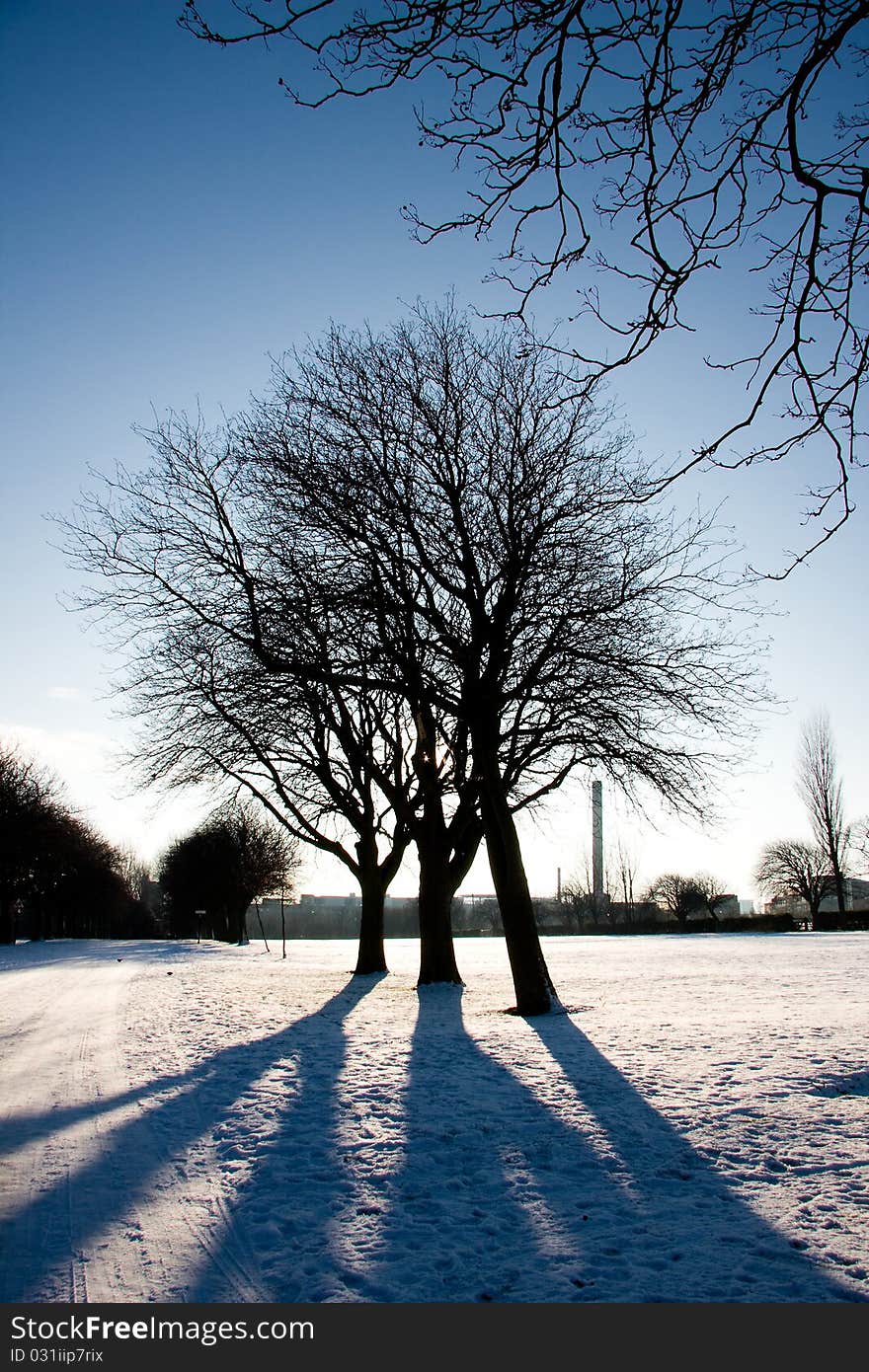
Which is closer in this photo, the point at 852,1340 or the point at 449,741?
Result: the point at 852,1340

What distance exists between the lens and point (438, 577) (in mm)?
12211

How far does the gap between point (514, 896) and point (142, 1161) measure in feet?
25.3

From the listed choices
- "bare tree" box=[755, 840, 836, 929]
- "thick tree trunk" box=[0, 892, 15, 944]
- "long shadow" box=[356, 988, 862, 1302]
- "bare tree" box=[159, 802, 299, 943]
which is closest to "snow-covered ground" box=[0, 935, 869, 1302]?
"long shadow" box=[356, 988, 862, 1302]

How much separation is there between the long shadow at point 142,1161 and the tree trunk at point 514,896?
10.6ft

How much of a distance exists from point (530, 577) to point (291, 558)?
339 centimetres

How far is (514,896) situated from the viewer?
1234cm

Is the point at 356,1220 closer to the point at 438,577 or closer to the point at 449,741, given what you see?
the point at 438,577

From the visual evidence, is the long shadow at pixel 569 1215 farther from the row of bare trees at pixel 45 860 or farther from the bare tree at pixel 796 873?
the bare tree at pixel 796 873

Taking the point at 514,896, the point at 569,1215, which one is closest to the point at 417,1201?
the point at 569,1215

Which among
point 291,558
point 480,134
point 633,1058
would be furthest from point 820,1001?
point 480,134

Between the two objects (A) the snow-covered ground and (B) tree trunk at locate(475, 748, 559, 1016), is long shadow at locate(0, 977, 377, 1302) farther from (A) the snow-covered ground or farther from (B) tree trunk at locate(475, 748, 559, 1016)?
(B) tree trunk at locate(475, 748, 559, 1016)

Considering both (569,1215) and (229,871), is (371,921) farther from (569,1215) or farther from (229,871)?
(229,871)

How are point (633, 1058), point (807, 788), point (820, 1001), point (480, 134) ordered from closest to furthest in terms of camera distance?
point (480, 134) < point (633, 1058) < point (820, 1001) < point (807, 788)

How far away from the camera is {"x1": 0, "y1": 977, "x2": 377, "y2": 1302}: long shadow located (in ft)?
12.0
